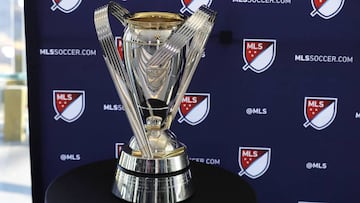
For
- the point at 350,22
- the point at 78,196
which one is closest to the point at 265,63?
the point at 350,22

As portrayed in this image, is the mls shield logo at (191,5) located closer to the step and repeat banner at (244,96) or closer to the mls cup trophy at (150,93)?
the step and repeat banner at (244,96)

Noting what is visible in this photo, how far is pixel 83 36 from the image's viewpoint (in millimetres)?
1301

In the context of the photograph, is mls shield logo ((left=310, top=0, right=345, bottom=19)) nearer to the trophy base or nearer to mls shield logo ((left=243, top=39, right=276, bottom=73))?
mls shield logo ((left=243, top=39, right=276, bottom=73))

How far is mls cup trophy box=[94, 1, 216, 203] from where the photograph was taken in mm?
936

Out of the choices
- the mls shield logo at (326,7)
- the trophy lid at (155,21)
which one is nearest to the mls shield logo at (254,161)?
the mls shield logo at (326,7)

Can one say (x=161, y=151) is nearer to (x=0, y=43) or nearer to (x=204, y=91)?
(x=204, y=91)

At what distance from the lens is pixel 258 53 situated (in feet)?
4.26

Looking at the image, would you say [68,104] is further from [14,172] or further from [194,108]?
[14,172]

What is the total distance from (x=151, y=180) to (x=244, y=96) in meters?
0.48

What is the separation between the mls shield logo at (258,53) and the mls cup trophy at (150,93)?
0.34 metres

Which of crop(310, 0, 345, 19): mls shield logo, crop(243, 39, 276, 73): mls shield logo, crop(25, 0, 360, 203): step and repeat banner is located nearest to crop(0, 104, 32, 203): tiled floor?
crop(25, 0, 360, 203): step and repeat banner

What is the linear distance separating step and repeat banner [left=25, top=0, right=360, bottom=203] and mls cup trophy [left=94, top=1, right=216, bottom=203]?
0.32m

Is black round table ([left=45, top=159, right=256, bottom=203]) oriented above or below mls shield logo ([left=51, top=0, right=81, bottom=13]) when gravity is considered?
below

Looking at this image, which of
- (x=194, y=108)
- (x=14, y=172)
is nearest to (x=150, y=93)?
(x=194, y=108)
